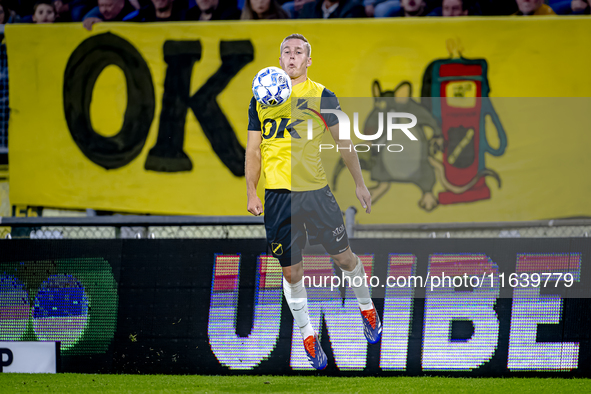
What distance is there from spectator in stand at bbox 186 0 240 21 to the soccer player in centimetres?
421

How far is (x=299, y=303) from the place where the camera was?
449 cm

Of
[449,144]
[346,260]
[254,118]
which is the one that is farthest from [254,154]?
[449,144]

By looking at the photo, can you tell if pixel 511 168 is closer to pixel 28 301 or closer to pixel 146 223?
pixel 146 223

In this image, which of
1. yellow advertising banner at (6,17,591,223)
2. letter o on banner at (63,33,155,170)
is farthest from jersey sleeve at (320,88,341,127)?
letter o on banner at (63,33,155,170)

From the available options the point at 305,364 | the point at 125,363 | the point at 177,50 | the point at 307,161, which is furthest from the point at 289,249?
the point at 177,50

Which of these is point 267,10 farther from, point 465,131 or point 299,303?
point 299,303

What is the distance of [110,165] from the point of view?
820 centimetres

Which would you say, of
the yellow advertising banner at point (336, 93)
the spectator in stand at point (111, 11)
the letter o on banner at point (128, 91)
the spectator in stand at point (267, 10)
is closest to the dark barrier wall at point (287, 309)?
the yellow advertising banner at point (336, 93)

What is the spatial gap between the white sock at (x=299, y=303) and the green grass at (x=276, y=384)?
0.41 metres

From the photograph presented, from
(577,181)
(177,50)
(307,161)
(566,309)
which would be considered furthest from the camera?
(177,50)

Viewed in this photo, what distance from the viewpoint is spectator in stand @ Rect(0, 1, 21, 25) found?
28.1 feet

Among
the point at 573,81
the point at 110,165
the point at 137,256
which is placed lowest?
the point at 137,256

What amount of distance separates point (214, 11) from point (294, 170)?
15.8 ft

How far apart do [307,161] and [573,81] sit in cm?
503
